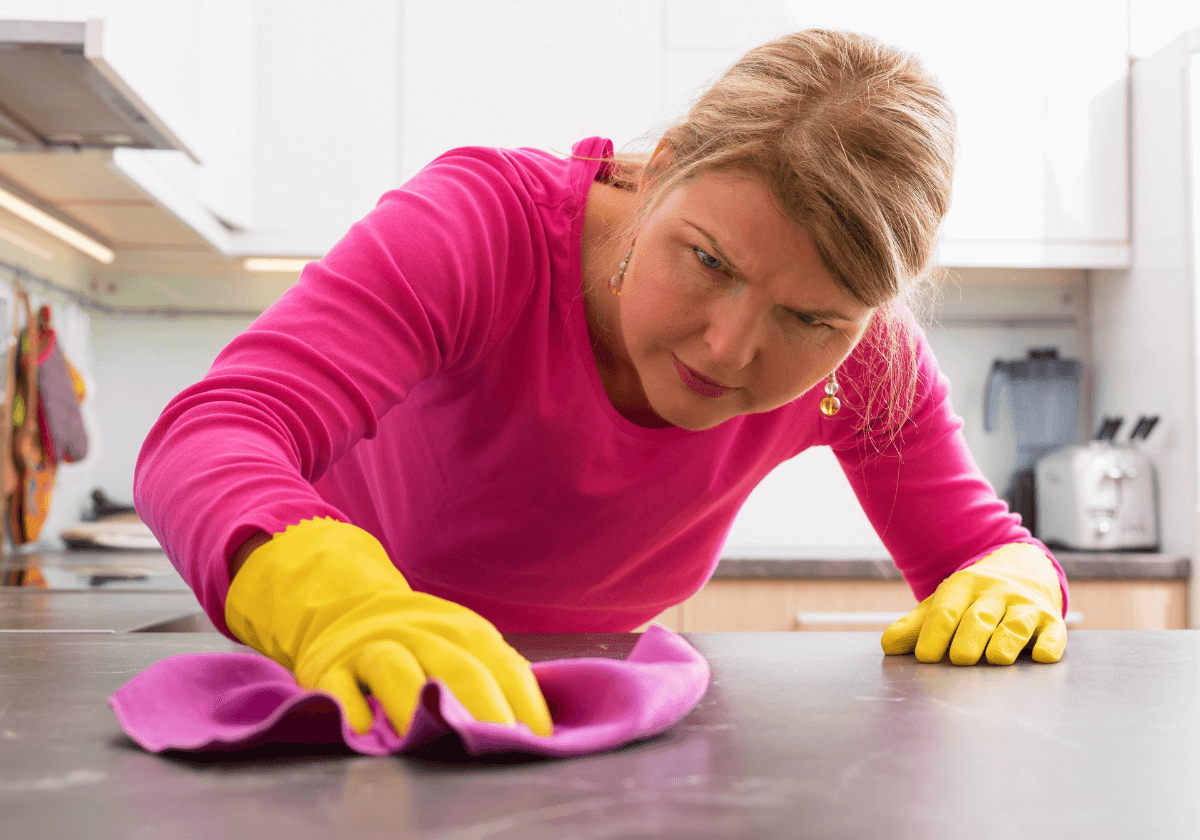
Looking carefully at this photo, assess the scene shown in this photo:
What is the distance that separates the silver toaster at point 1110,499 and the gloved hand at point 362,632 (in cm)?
209

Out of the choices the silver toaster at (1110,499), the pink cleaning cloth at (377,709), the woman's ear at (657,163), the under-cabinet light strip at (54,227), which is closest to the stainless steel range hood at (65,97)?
the under-cabinet light strip at (54,227)

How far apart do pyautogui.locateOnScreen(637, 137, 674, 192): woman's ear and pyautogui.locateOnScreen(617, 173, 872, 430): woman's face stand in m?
0.07

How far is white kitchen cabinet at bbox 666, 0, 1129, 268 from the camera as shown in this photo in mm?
2391

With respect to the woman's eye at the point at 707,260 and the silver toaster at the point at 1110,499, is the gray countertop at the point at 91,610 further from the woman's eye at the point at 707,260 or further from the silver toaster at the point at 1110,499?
the silver toaster at the point at 1110,499

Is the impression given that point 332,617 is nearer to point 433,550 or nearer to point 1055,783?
point 1055,783

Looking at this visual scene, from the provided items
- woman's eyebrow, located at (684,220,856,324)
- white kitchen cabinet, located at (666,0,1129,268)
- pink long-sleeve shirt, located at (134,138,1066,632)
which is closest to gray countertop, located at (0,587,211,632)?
pink long-sleeve shirt, located at (134,138,1066,632)

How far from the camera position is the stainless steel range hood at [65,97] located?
1095 millimetres

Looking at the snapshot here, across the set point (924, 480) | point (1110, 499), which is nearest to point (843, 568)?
point (1110, 499)

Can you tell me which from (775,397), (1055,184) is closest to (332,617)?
(775,397)

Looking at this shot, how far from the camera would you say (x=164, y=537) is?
0.60 m

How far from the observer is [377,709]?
0.44 meters

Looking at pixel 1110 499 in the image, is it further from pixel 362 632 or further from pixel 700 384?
pixel 362 632

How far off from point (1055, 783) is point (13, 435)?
2128 millimetres

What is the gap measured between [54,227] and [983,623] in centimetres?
195
